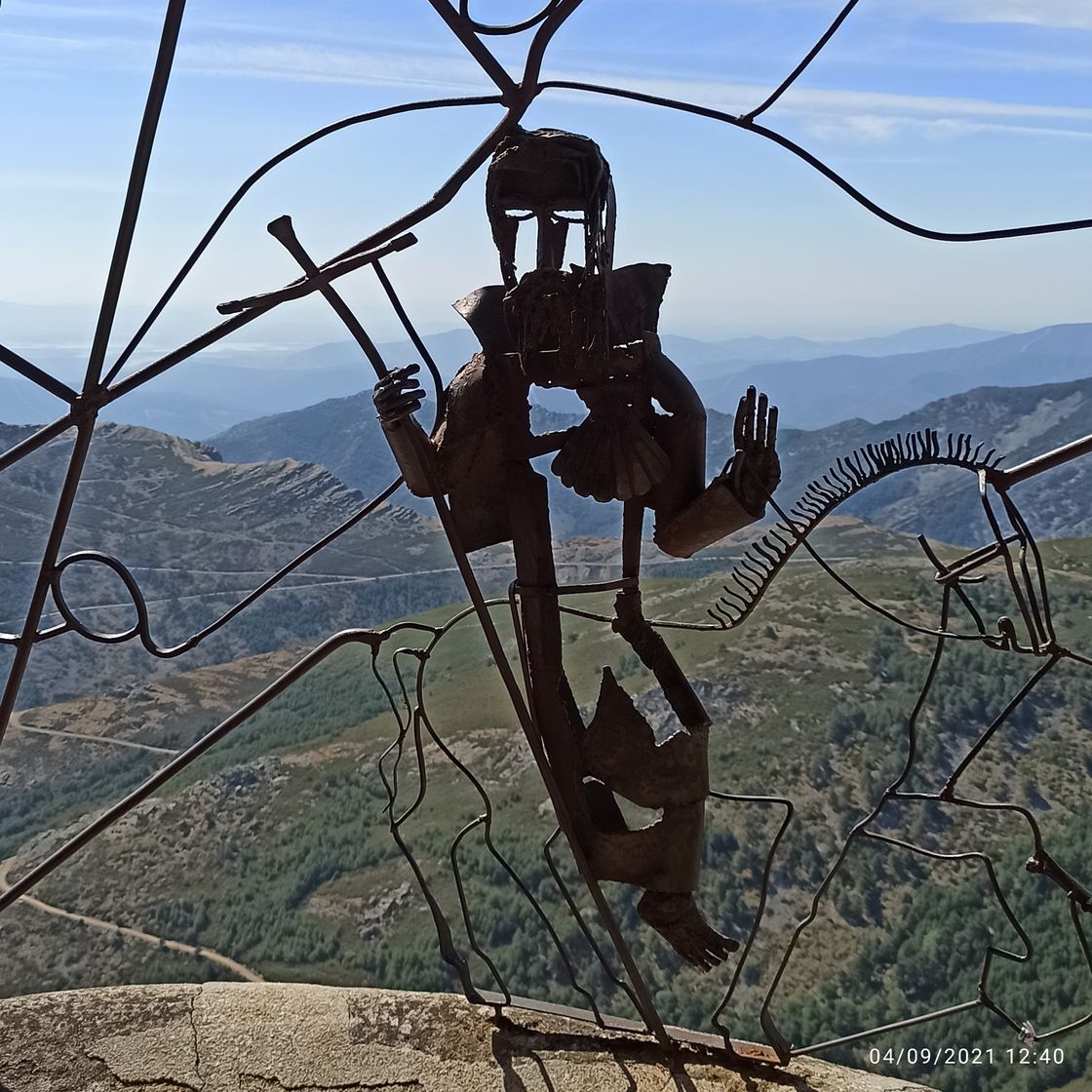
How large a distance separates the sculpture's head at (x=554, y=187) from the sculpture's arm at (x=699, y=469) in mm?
276

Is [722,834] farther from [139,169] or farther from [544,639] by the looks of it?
[139,169]

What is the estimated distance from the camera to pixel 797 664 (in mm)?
5746

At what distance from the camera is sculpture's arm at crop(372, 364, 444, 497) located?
247 cm

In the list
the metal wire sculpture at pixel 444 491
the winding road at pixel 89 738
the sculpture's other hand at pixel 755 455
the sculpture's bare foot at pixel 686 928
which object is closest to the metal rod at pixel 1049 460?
the metal wire sculpture at pixel 444 491

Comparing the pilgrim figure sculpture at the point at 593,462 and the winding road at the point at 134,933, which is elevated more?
the pilgrim figure sculpture at the point at 593,462

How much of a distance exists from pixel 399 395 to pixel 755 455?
788 mm

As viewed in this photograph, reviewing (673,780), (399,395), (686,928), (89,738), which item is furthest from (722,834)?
(89,738)

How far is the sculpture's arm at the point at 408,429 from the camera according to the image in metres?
2.47

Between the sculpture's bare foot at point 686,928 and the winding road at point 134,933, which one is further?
the winding road at point 134,933

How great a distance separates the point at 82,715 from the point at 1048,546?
5.82 m

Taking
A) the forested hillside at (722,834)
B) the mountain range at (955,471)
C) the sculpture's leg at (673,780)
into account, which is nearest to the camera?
the sculpture's leg at (673,780)

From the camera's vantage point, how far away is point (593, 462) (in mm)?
2529

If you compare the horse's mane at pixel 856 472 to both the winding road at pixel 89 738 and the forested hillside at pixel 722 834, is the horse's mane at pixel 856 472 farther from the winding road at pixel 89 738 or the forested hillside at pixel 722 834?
the winding road at pixel 89 738
